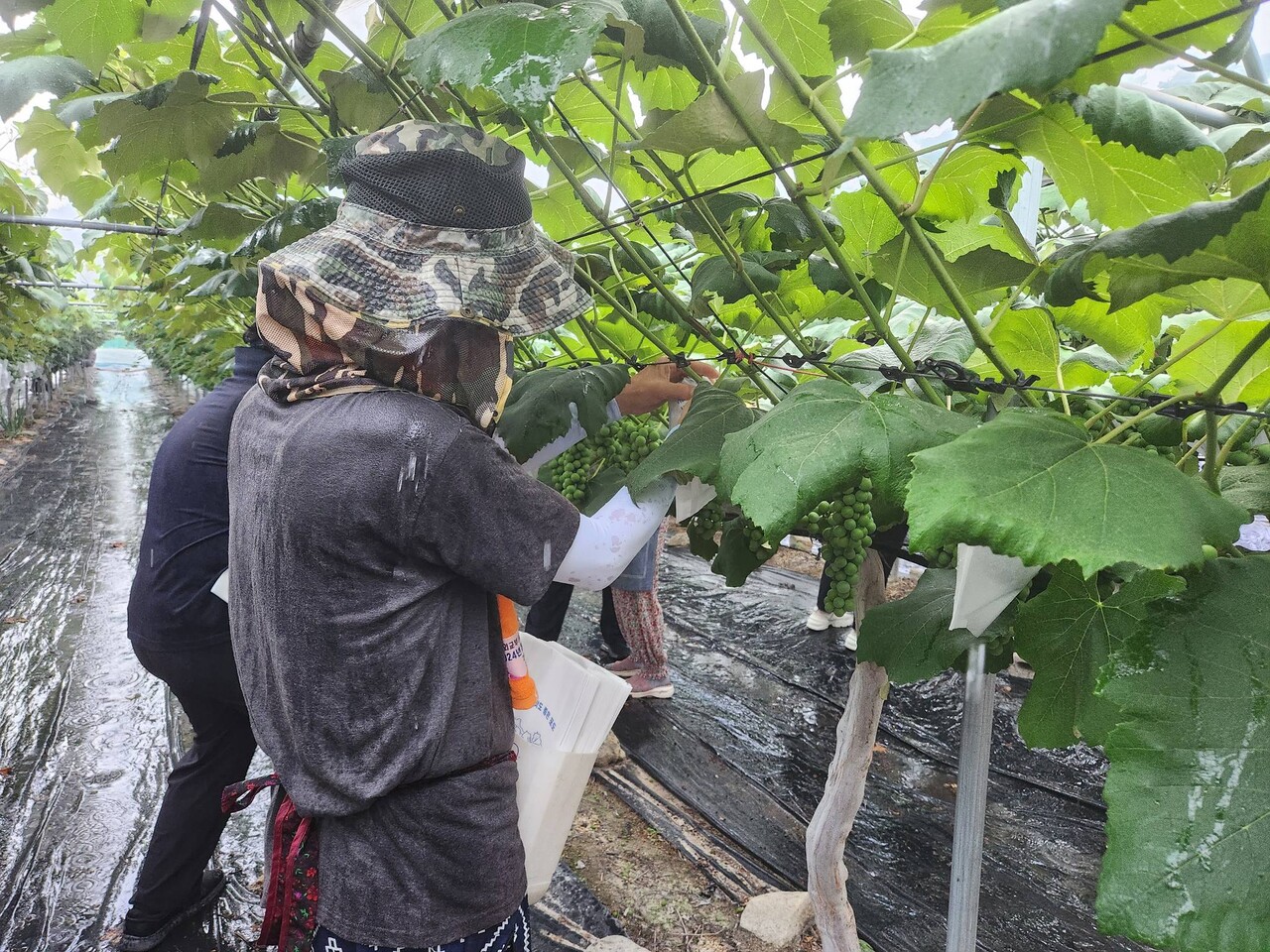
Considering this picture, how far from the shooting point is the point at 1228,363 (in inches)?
42.8

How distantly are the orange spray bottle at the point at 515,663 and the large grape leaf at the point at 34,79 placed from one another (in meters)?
1.31

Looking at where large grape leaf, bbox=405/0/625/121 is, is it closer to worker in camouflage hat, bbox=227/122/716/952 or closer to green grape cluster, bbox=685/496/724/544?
worker in camouflage hat, bbox=227/122/716/952

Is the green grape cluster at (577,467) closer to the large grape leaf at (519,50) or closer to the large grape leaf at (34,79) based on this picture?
the large grape leaf at (519,50)

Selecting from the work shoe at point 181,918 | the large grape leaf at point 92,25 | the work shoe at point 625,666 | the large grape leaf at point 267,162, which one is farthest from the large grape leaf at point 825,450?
the work shoe at point 625,666

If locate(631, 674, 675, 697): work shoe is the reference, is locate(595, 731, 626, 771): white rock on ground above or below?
below

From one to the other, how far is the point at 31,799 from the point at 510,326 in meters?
3.66

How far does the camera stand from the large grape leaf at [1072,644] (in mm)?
1101

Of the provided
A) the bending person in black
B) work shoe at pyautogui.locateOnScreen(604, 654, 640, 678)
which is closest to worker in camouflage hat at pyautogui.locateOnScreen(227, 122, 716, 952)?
the bending person in black

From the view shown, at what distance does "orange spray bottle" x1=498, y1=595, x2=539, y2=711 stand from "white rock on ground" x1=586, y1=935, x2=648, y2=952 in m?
1.48

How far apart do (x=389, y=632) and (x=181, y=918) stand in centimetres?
223

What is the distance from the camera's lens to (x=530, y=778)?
1.62 metres

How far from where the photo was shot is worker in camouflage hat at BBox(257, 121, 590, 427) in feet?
4.10

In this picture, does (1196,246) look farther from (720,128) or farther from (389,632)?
(389,632)

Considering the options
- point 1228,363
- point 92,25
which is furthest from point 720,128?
point 92,25
